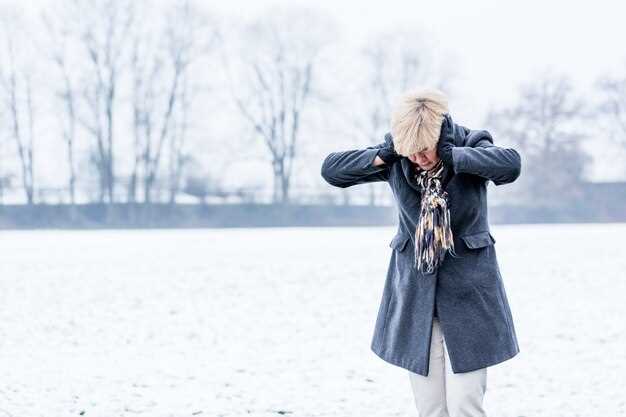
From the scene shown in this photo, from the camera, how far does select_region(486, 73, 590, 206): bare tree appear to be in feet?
150

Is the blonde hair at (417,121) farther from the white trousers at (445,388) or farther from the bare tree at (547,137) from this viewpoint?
the bare tree at (547,137)

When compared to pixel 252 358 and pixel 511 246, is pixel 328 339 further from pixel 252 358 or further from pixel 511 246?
pixel 511 246

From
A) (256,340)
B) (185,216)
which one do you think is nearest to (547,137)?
(185,216)

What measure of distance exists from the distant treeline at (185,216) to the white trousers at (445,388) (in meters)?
34.4

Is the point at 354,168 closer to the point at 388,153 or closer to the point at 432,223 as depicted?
the point at 388,153

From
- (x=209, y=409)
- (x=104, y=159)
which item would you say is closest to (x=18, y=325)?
(x=209, y=409)

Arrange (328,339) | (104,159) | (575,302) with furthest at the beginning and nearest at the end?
(104,159) < (575,302) < (328,339)

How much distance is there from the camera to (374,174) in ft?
9.61

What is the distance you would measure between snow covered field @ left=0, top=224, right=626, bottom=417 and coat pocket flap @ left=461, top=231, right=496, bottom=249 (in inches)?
95.5

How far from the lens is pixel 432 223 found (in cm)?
269

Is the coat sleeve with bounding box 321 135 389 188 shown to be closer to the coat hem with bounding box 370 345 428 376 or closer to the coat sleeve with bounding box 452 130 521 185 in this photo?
the coat sleeve with bounding box 452 130 521 185

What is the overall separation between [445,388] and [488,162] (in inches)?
32.4

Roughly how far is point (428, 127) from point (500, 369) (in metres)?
4.10

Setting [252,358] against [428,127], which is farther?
[252,358]
